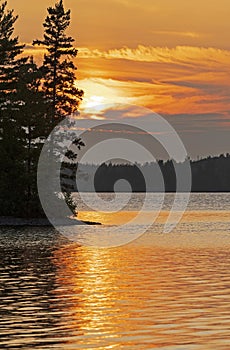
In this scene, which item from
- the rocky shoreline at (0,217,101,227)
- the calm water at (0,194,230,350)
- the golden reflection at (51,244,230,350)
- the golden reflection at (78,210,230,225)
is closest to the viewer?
the calm water at (0,194,230,350)

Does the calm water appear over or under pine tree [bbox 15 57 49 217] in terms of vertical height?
under

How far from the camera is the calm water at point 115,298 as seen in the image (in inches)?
953

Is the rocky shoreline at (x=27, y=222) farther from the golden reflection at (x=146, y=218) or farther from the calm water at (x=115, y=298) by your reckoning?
the calm water at (x=115, y=298)

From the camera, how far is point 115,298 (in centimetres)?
3331

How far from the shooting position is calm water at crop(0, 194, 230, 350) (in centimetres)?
2420

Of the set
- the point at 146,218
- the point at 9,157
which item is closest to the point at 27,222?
the point at 9,157

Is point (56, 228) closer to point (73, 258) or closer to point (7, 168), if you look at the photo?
point (7, 168)

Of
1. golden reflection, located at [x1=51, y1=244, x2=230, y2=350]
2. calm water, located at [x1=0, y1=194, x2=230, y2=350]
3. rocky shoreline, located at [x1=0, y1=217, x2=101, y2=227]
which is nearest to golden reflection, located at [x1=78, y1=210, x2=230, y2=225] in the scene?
rocky shoreline, located at [x1=0, y1=217, x2=101, y2=227]

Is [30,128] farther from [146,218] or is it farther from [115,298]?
[115,298]

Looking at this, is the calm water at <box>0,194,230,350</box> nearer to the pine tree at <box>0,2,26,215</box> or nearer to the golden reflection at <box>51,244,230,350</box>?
the golden reflection at <box>51,244,230,350</box>

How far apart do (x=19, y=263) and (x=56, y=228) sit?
4048 centimetres

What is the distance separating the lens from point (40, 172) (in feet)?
314

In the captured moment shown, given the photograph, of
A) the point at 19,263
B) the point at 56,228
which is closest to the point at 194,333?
the point at 19,263

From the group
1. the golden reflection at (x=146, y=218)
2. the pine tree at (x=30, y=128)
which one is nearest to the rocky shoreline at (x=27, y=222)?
the pine tree at (x=30, y=128)
